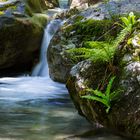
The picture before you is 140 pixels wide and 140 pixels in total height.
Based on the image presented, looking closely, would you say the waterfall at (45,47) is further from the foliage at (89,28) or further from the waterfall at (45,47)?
the foliage at (89,28)

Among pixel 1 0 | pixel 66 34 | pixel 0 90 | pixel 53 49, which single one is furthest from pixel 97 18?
pixel 1 0

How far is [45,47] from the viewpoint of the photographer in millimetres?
11594

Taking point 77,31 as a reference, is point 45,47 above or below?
below

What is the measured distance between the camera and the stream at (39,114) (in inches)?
199

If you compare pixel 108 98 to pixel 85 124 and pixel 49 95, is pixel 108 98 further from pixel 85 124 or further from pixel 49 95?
pixel 49 95

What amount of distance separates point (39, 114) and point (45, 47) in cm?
552

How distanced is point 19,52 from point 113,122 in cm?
686

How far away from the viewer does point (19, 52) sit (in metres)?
11.2

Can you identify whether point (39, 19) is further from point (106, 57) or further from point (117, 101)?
point (117, 101)

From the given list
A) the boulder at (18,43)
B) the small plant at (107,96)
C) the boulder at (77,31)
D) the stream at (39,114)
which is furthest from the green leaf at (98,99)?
the boulder at (18,43)

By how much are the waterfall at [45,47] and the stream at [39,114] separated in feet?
2.79

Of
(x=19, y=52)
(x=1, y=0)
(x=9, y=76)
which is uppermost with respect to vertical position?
(x=1, y=0)

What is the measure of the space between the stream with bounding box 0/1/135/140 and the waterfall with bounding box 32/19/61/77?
849 mm

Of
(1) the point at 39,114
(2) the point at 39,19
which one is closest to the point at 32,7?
(2) the point at 39,19
